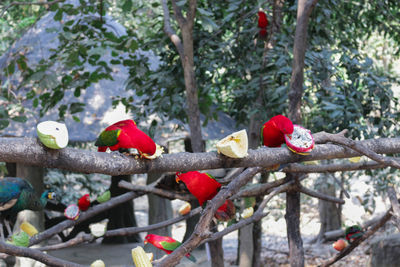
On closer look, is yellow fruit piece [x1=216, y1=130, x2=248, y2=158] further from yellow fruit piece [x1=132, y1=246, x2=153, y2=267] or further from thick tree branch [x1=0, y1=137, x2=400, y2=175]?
yellow fruit piece [x1=132, y1=246, x2=153, y2=267]

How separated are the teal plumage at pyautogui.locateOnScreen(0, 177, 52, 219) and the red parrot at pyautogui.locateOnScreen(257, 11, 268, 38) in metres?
1.99

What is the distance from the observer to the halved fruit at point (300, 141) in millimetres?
1724

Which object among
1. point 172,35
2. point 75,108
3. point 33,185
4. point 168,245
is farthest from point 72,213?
point 33,185

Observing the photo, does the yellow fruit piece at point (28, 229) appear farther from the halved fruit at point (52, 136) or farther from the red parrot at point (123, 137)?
the halved fruit at point (52, 136)

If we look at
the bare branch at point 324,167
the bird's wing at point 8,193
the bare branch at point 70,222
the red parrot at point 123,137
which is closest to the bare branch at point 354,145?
the bare branch at point 324,167

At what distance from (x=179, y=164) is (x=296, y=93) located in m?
1.29

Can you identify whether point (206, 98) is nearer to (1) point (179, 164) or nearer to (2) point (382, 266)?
(2) point (382, 266)

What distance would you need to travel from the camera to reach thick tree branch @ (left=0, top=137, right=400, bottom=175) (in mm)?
1202

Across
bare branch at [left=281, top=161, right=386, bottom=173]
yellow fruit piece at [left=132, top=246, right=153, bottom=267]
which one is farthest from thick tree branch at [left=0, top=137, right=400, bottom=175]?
bare branch at [left=281, top=161, right=386, bottom=173]

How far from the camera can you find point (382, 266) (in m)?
3.72

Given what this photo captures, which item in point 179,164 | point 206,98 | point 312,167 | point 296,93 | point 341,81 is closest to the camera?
point 179,164

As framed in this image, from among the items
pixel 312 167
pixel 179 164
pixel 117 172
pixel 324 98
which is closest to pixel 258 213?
pixel 312 167

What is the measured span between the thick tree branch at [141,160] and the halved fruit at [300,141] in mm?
29

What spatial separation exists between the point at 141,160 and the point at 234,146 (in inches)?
12.7
